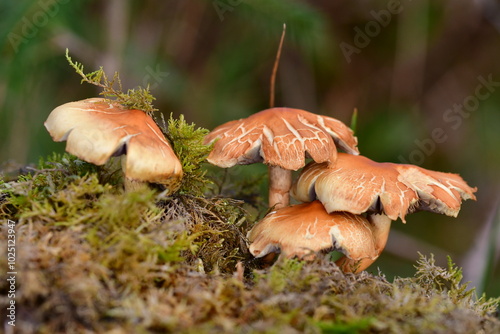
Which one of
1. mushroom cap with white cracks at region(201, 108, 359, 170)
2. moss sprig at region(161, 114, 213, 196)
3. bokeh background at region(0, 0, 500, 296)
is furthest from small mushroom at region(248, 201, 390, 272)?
bokeh background at region(0, 0, 500, 296)

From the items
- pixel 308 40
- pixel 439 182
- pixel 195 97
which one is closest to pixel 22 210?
pixel 439 182

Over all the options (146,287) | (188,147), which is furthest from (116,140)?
(146,287)

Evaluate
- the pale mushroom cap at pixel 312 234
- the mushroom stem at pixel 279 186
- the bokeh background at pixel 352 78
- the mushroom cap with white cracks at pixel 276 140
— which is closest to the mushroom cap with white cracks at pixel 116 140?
the mushroom cap with white cracks at pixel 276 140

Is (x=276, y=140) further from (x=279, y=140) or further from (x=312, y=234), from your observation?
(x=312, y=234)

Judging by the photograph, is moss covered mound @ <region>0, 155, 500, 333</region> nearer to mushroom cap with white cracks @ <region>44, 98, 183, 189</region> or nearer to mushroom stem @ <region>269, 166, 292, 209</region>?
mushroom cap with white cracks @ <region>44, 98, 183, 189</region>

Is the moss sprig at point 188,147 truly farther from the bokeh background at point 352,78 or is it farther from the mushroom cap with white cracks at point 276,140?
the bokeh background at point 352,78

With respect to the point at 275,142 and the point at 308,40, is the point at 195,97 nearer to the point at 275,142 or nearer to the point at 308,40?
the point at 308,40
